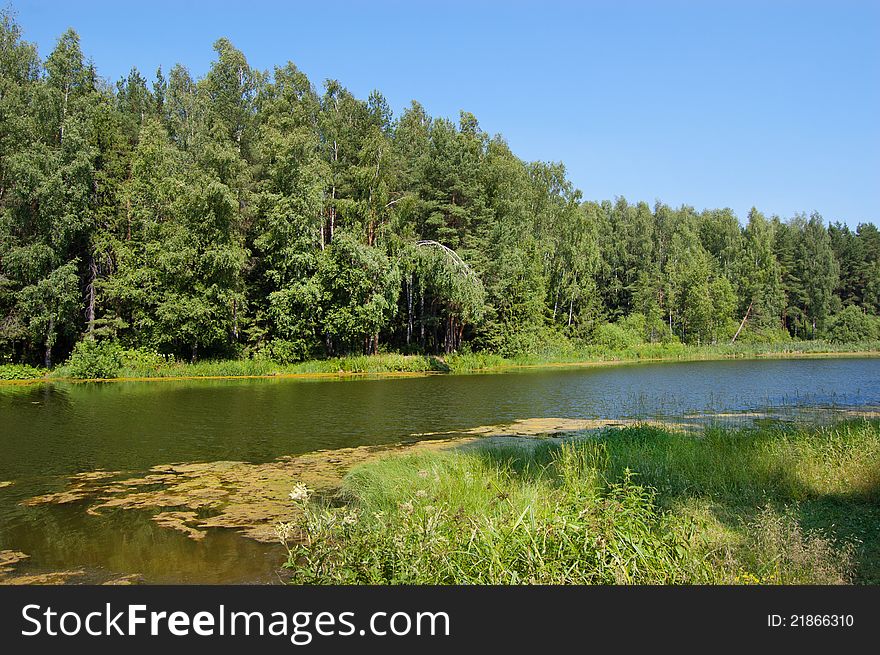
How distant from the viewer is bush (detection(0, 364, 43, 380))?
31.7m

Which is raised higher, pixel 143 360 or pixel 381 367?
pixel 143 360

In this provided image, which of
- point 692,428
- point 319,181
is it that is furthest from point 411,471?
point 319,181

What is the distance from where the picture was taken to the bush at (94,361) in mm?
32375

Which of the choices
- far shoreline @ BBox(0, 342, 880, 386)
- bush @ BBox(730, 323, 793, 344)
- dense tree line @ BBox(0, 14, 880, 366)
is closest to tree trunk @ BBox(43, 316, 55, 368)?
dense tree line @ BBox(0, 14, 880, 366)

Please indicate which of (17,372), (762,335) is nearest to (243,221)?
(17,372)

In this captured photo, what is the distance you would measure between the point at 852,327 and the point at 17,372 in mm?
80829

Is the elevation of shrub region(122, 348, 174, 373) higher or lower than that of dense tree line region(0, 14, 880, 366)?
lower

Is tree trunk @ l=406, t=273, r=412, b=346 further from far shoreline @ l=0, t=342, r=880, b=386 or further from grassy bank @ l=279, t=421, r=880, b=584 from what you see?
grassy bank @ l=279, t=421, r=880, b=584

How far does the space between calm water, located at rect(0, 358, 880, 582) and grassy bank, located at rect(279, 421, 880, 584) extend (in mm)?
2114

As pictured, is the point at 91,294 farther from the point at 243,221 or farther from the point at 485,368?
the point at 485,368

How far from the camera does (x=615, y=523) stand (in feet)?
18.8

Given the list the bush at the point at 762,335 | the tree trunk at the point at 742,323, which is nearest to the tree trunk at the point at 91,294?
the tree trunk at the point at 742,323

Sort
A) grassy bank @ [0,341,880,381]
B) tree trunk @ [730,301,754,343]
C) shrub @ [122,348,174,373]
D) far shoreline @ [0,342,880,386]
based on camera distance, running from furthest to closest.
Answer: tree trunk @ [730,301,754,343] → shrub @ [122,348,174,373] → far shoreline @ [0,342,880,386] → grassy bank @ [0,341,880,381]

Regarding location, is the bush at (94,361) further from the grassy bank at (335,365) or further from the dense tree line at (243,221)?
the dense tree line at (243,221)
